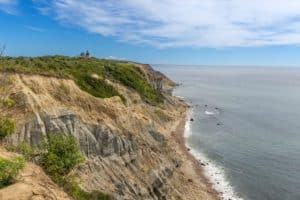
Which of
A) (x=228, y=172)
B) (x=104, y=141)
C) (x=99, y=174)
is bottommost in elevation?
(x=228, y=172)

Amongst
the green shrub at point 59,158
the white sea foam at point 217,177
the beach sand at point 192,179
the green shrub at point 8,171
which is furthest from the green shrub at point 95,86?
the green shrub at point 8,171

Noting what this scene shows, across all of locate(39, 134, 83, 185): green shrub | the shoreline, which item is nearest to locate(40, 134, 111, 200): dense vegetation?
locate(39, 134, 83, 185): green shrub

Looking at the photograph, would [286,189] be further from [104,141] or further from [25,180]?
[25,180]

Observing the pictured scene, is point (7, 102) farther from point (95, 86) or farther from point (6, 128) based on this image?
point (95, 86)

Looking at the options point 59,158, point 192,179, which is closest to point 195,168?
point 192,179

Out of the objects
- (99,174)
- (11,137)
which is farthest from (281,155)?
(11,137)

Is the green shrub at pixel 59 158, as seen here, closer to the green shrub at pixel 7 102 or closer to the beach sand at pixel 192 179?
the green shrub at pixel 7 102
